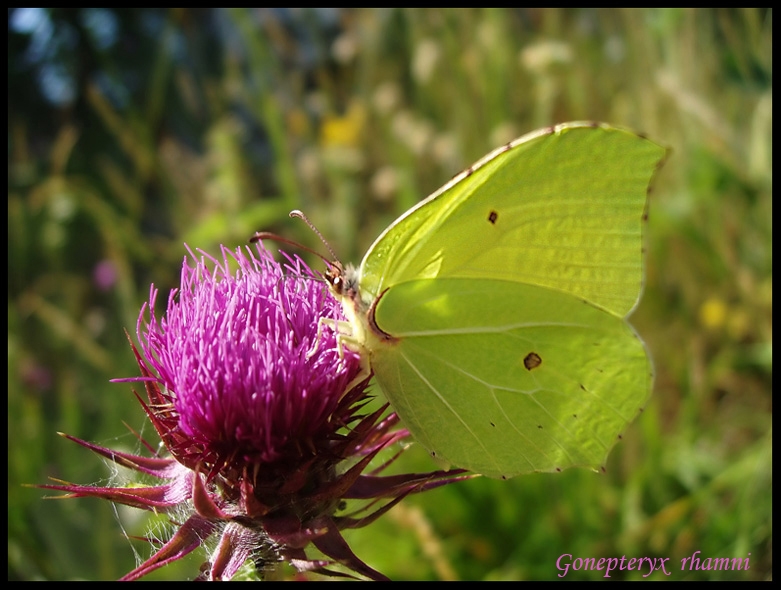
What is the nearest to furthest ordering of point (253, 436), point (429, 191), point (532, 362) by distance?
point (253, 436), point (532, 362), point (429, 191)

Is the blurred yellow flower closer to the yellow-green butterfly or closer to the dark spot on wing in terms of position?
the yellow-green butterfly

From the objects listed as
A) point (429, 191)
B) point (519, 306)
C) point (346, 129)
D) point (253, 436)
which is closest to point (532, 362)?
point (519, 306)

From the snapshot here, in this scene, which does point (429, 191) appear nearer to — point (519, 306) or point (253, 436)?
point (519, 306)

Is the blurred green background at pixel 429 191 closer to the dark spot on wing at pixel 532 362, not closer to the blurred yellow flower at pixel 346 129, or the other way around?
the blurred yellow flower at pixel 346 129

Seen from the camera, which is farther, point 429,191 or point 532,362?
point 429,191

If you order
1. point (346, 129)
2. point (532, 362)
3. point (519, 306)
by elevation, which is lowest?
point (532, 362)

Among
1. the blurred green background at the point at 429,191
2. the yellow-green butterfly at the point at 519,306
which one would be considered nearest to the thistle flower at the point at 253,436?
the yellow-green butterfly at the point at 519,306

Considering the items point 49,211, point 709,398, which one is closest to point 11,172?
point 49,211
